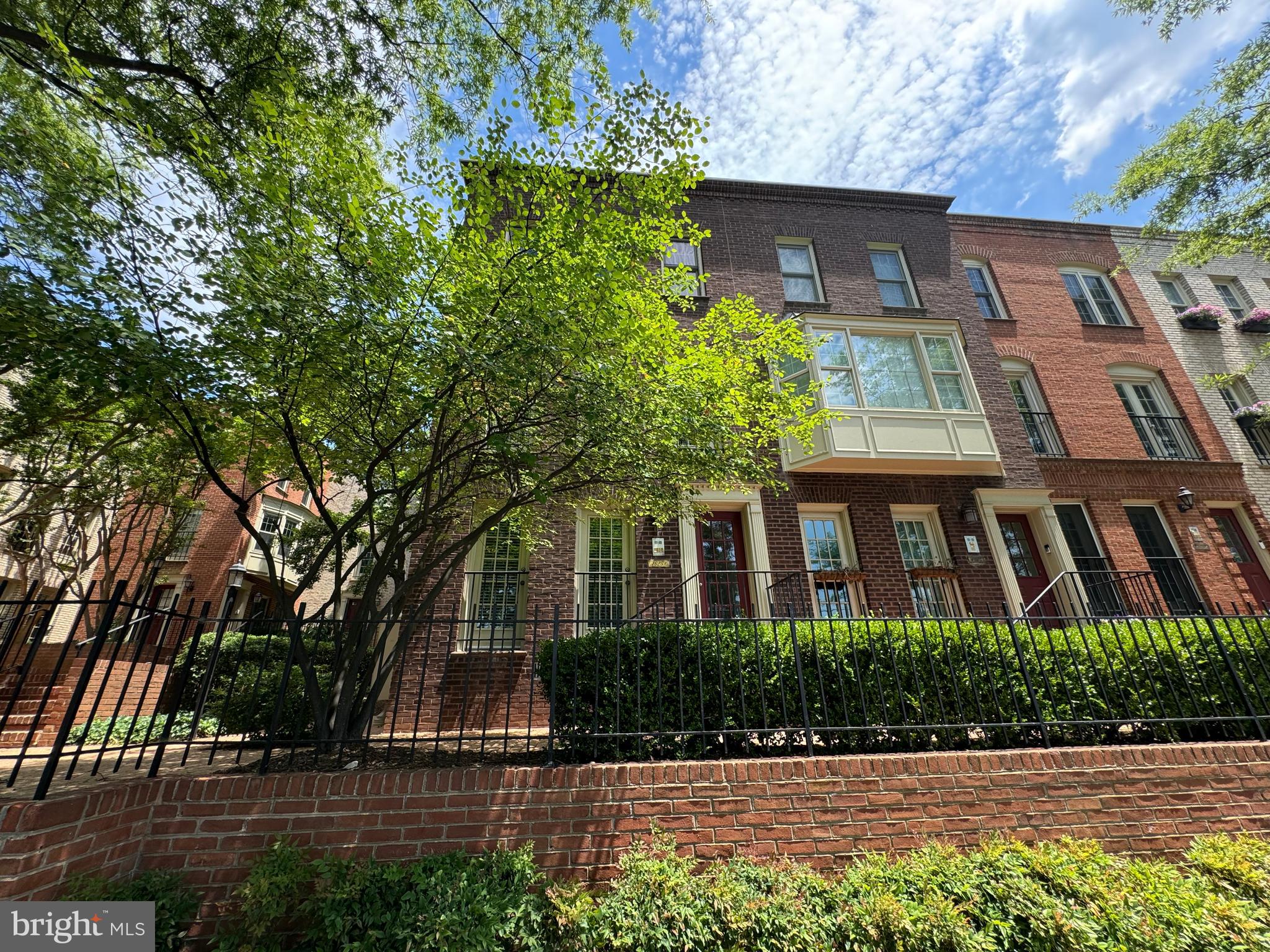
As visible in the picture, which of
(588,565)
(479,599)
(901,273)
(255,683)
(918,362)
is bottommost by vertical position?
(255,683)

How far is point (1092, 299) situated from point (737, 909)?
58.0 ft

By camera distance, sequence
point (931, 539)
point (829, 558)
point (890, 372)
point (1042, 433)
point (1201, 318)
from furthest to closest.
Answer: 1. point (1201, 318)
2. point (1042, 433)
3. point (890, 372)
4. point (931, 539)
5. point (829, 558)

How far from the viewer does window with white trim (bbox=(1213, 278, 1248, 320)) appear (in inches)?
573

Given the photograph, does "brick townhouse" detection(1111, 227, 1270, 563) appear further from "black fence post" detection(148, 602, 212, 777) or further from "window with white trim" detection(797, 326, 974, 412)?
"black fence post" detection(148, 602, 212, 777)

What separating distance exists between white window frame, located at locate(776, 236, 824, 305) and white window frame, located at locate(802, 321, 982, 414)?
3.94 ft

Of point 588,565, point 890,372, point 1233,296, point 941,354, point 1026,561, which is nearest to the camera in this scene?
point 588,565

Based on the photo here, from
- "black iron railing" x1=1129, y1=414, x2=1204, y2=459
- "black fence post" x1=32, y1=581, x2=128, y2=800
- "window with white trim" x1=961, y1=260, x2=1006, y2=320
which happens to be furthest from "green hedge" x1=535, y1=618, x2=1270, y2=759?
"window with white trim" x1=961, y1=260, x2=1006, y2=320

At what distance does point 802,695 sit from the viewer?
4.02m

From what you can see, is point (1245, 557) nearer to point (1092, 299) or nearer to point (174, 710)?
point (1092, 299)

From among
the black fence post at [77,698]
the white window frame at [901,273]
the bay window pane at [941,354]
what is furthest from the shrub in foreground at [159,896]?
the white window frame at [901,273]

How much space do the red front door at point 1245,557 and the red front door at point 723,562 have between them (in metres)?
10.8

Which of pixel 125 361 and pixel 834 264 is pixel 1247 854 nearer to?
pixel 125 361

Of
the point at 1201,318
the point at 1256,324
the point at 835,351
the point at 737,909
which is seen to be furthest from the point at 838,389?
the point at 1256,324

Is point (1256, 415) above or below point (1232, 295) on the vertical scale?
below
